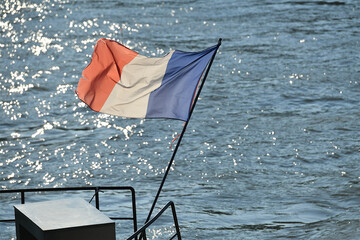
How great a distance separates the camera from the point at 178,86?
8273 millimetres

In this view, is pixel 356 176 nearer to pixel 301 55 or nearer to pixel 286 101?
pixel 286 101

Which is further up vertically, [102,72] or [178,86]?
[102,72]

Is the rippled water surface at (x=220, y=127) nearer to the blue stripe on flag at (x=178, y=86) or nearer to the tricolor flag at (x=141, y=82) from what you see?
the tricolor flag at (x=141, y=82)

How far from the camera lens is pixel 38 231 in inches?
236

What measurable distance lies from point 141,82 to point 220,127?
435 inches

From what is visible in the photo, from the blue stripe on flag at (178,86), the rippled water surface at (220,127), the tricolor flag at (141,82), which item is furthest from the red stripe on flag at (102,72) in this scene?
the rippled water surface at (220,127)

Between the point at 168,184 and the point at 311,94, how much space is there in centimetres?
820

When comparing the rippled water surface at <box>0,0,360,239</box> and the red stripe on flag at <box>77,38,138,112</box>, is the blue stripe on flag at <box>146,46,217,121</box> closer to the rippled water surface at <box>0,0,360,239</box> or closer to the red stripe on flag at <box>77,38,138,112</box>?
the red stripe on flag at <box>77,38,138,112</box>

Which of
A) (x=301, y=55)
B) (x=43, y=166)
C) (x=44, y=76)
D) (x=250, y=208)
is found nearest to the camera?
(x=250, y=208)

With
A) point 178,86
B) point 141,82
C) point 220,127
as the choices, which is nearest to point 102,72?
point 141,82

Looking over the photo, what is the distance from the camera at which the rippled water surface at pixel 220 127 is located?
44.6ft

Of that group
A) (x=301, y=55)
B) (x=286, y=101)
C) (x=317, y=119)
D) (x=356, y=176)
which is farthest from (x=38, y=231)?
(x=301, y=55)

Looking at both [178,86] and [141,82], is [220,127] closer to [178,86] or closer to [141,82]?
[141,82]

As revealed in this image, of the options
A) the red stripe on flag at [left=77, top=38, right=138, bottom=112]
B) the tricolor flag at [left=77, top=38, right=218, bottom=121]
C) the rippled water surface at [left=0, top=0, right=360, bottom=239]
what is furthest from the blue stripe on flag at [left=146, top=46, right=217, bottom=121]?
the rippled water surface at [left=0, top=0, right=360, bottom=239]
